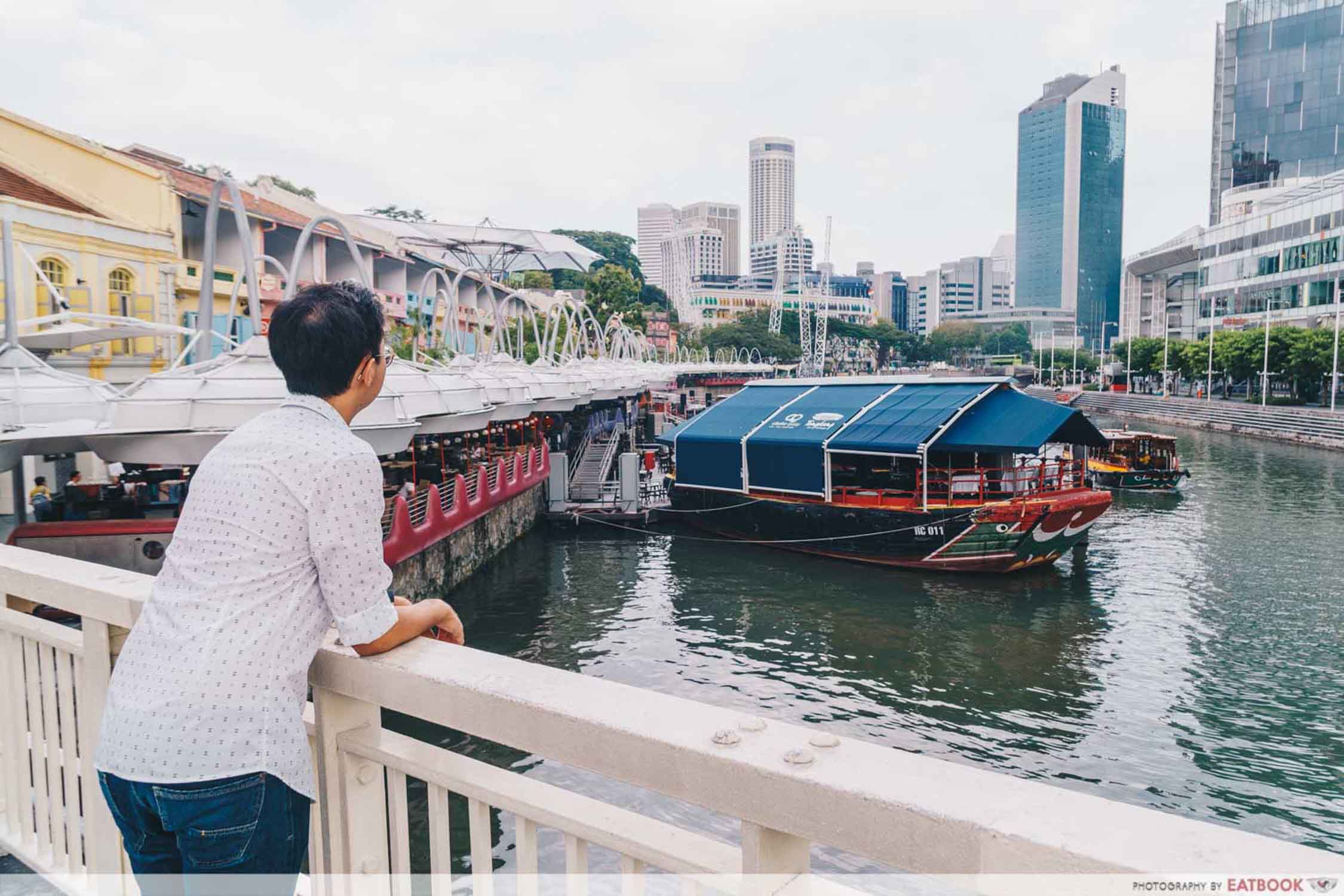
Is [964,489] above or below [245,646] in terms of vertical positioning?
below

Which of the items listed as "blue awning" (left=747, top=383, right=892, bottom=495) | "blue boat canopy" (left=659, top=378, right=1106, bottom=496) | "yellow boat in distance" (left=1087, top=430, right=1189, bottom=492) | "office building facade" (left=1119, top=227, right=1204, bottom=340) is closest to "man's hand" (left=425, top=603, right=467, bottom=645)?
"blue boat canopy" (left=659, top=378, right=1106, bottom=496)

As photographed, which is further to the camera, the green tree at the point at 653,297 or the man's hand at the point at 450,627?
the green tree at the point at 653,297

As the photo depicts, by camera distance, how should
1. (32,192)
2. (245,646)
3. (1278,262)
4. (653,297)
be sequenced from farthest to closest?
(653,297)
(1278,262)
(32,192)
(245,646)

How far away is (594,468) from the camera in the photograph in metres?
35.5

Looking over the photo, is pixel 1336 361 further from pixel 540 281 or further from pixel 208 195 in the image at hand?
pixel 540 281

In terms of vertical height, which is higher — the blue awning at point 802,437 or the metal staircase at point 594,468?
the blue awning at point 802,437

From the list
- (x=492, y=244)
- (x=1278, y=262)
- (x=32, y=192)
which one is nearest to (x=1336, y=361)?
(x=1278, y=262)

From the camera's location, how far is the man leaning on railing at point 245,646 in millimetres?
1891

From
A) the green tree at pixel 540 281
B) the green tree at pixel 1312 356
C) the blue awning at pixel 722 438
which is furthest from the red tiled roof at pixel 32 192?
the green tree at pixel 1312 356

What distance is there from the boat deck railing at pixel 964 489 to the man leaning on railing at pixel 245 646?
66.5 ft

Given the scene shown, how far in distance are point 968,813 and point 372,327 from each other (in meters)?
1.62

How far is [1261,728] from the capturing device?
42.1ft

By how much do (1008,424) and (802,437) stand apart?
481 centimetres

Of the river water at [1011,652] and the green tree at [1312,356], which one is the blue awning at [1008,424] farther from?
the green tree at [1312,356]
